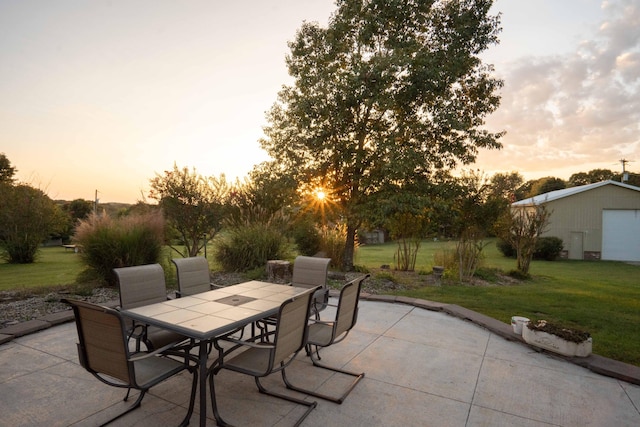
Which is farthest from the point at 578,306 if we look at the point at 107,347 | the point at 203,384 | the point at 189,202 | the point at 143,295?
the point at 189,202

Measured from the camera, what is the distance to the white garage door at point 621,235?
15.8 meters

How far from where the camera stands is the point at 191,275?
3545 millimetres

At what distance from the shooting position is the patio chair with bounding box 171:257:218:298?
3414 millimetres

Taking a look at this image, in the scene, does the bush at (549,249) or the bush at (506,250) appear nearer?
the bush at (549,249)

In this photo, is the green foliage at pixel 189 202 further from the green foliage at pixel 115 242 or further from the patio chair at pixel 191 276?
the patio chair at pixel 191 276

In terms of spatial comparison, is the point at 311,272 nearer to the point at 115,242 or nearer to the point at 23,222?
the point at 115,242

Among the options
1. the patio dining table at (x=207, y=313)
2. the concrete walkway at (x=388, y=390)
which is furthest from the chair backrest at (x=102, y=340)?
the concrete walkway at (x=388, y=390)

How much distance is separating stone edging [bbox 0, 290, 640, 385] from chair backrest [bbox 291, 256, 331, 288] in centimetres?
187

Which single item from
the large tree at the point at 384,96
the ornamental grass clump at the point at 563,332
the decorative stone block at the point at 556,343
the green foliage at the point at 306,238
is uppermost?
the large tree at the point at 384,96

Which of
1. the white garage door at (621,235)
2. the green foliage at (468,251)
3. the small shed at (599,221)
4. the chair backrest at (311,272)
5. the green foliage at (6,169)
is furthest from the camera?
the green foliage at (6,169)

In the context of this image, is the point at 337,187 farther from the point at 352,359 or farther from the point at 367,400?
the point at 367,400

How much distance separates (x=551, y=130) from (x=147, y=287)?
1293 cm

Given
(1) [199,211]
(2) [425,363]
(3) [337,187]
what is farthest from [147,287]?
(3) [337,187]

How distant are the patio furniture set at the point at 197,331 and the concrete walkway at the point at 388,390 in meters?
0.13
